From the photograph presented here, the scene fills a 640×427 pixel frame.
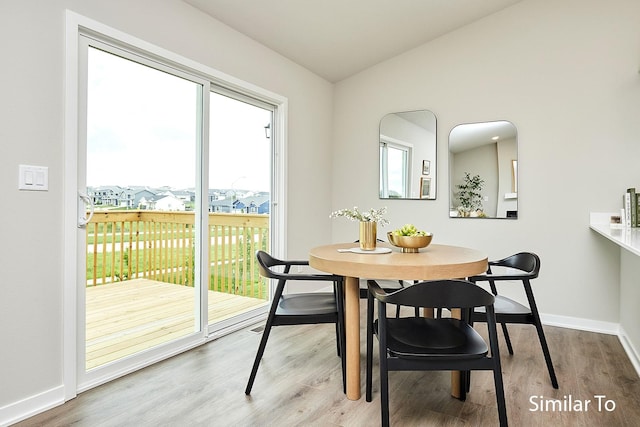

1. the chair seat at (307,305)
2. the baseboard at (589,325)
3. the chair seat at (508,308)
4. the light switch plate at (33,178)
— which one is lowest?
the baseboard at (589,325)

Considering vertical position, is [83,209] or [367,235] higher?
[83,209]

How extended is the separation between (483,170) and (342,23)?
6.02 ft

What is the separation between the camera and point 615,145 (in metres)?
3.16

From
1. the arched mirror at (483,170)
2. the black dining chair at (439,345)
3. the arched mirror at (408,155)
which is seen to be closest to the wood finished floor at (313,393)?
the black dining chair at (439,345)

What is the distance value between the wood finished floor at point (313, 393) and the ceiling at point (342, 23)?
2.42 metres

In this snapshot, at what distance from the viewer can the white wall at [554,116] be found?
10.4 ft

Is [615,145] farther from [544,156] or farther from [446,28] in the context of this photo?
[446,28]

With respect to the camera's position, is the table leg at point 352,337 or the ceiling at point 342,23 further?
the ceiling at point 342,23

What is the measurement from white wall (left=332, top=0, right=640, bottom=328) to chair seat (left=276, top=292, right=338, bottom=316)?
6.32 feet

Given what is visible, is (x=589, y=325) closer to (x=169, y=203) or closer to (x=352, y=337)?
(x=352, y=337)

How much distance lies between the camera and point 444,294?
155 centimetres

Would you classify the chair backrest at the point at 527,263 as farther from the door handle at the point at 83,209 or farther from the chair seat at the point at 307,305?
the door handle at the point at 83,209

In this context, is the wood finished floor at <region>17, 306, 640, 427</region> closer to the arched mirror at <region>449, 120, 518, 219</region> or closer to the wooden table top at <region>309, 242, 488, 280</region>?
the wooden table top at <region>309, 242, 488, 280</region>

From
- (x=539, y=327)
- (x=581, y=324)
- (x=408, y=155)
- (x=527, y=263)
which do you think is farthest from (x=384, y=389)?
(x=408, y=155)
